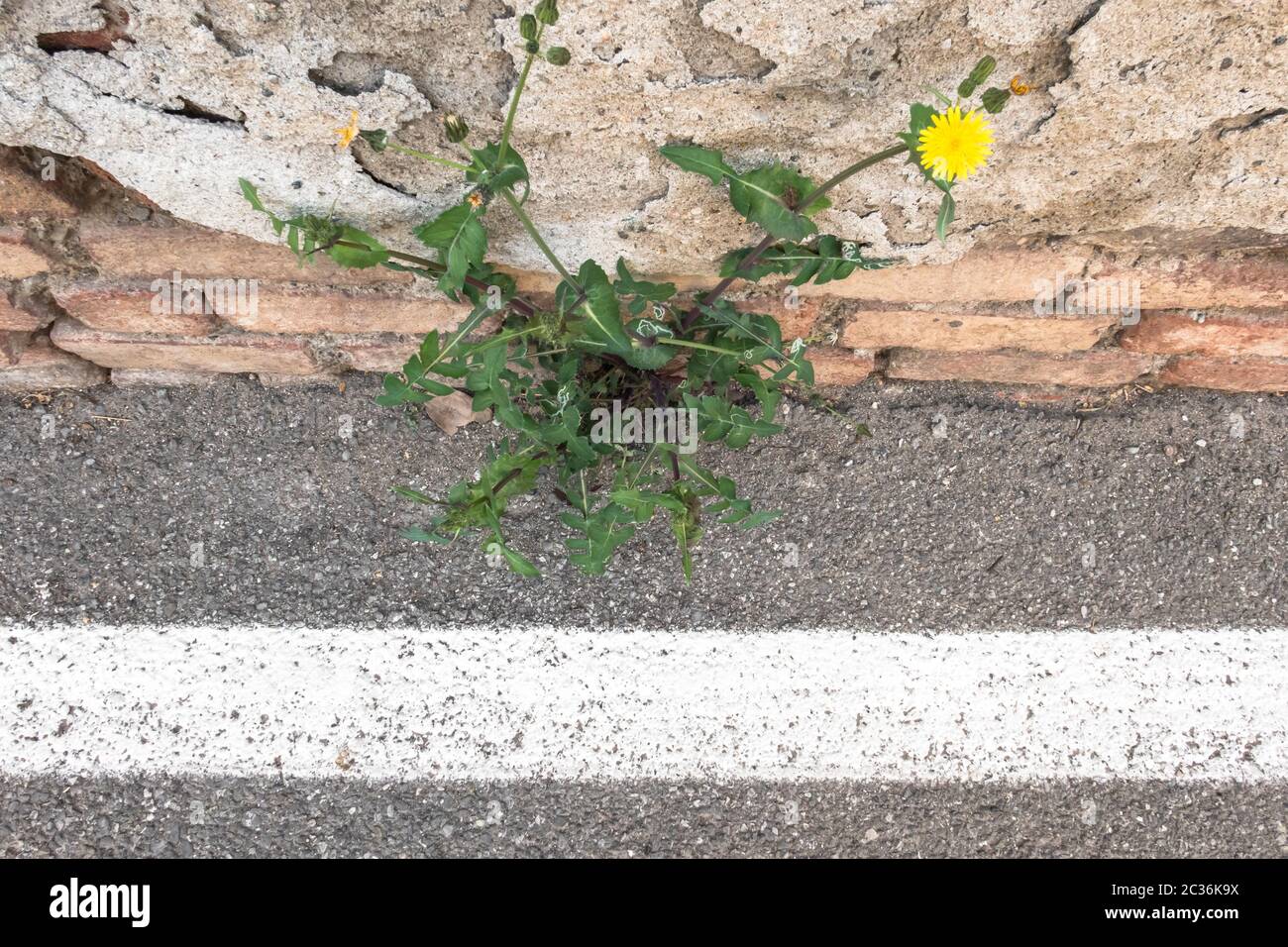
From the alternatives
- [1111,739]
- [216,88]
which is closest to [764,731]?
[1111,739]

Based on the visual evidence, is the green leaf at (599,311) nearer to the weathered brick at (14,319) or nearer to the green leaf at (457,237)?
the green leaf at (457,237)

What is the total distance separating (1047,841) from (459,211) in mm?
1977

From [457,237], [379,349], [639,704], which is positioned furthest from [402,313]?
[639,704]

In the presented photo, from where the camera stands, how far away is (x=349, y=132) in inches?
57.5

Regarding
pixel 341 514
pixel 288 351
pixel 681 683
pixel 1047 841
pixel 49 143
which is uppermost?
pixel 49 143

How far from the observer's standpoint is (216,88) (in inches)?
58.6

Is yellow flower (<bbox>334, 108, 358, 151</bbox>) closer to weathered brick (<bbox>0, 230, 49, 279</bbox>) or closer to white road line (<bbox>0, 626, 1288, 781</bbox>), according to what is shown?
weathered brick (<bbox>0, 230, 49, 279</bbox>)

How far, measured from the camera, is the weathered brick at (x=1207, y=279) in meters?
1.92

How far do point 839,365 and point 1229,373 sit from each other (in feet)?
3.44

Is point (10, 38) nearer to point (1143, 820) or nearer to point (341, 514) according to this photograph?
point (341, 514)

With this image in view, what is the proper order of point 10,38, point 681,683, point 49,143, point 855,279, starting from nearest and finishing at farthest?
point 10,38 → point 49,143 → point 855,279 → point 681,683

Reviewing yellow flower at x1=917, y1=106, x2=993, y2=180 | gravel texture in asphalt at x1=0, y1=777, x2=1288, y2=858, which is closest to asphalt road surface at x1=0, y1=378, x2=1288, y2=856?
gravel texture in asphalt at x1=0, y1=777, x2=1288, y2=858

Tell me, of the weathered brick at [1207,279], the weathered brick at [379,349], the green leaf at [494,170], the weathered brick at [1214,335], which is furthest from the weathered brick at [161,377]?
the weathered brick at [1214,335]

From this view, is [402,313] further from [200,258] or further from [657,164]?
[657,164]
